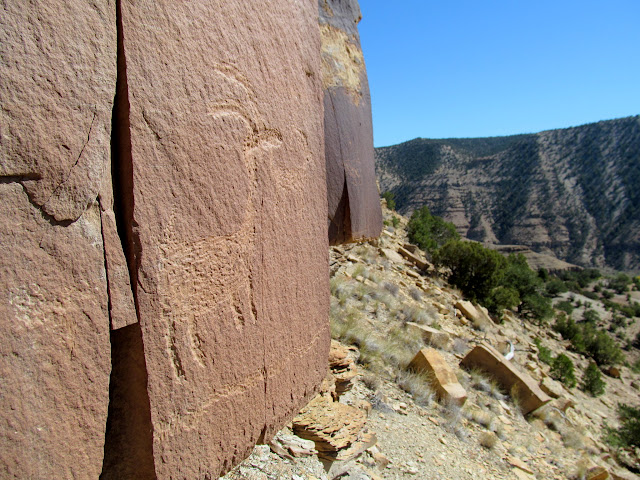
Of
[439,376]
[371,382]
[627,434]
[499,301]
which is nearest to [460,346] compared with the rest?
[439,376]

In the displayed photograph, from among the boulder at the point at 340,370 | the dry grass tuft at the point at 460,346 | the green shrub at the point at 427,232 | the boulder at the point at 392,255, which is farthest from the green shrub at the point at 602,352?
the boulder at the point at 340,370

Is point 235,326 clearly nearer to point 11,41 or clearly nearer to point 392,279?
point 11,41

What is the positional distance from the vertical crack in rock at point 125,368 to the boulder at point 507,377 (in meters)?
6.40

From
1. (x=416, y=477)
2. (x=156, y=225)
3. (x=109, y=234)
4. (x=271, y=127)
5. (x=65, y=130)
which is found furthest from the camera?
(x=416, y=477)

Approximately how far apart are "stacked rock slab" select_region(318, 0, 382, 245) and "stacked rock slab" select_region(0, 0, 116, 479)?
156 cm

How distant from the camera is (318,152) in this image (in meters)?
2.36

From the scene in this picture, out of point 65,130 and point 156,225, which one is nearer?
point 65,130

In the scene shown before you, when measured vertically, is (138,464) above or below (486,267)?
above

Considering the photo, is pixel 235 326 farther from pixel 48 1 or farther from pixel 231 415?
pixel 48 1

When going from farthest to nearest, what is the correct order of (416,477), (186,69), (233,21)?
(416,477) < (233,21) < (186,69)

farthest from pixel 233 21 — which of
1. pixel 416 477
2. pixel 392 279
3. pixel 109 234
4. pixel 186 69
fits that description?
pixel 392 279

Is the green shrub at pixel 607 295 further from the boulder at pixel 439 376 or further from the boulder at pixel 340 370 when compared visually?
the boulder at pixel 340 370

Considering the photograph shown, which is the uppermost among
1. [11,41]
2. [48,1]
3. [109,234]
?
[48,1]

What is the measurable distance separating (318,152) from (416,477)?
2592 mm
